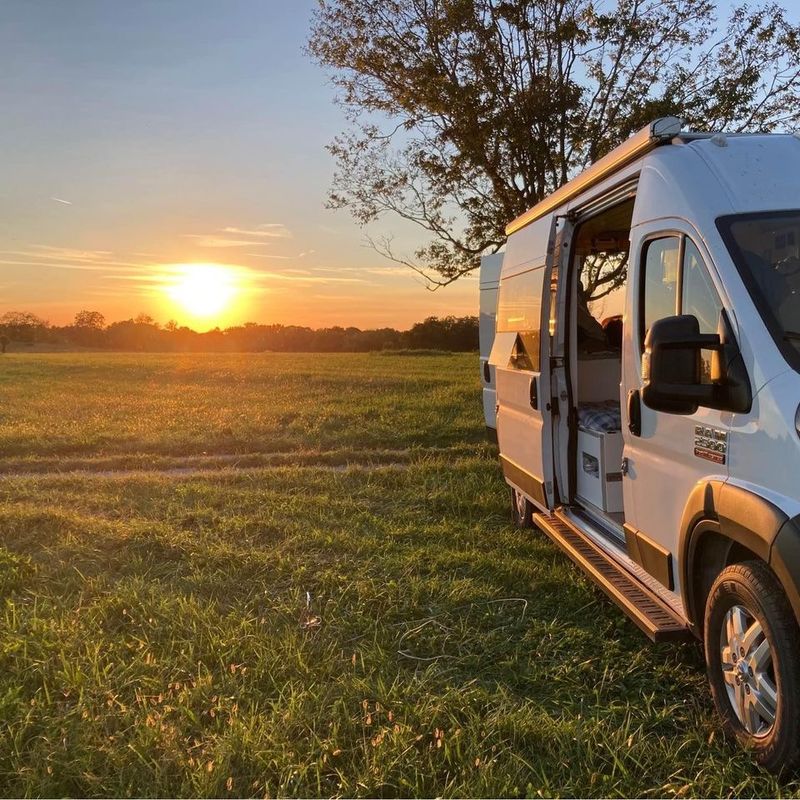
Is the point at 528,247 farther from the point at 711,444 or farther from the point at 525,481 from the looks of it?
the point at 711,444

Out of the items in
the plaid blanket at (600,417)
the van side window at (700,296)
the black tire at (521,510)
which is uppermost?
the van side window at (700,296)

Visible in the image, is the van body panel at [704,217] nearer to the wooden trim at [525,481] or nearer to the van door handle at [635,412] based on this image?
the van door handle at [635,412]

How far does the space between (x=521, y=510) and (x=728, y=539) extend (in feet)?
12.3

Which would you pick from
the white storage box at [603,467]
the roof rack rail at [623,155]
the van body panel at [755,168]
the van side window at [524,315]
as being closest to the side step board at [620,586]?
the white storage box at [603,467]

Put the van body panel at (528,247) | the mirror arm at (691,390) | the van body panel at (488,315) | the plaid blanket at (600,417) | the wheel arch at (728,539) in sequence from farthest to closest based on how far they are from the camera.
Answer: the van body panel at (488,315) < the van body panel at (528,247) < the plaid blanket at (600,417) < the mirror arm at (691,390) < the wheel arch at (728,539)

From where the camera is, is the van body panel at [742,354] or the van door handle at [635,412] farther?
the van door handle at [635,412]

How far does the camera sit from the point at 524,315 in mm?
6242

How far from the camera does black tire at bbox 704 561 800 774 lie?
2.85 metres

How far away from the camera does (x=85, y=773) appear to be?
3252mm

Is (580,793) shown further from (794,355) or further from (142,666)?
(142,666)

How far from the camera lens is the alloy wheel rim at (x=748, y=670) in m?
3.05

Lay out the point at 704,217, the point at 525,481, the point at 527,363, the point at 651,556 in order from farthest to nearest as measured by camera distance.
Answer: the point at 525,481 → the point at 527,363 → the point at 651,556 → the point at 704,217

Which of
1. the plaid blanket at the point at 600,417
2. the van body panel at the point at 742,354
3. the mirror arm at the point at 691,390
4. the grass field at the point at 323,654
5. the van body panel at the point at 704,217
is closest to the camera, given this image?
the van body panel at the point at 742,354

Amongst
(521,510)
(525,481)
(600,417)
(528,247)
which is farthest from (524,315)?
(521,510)
